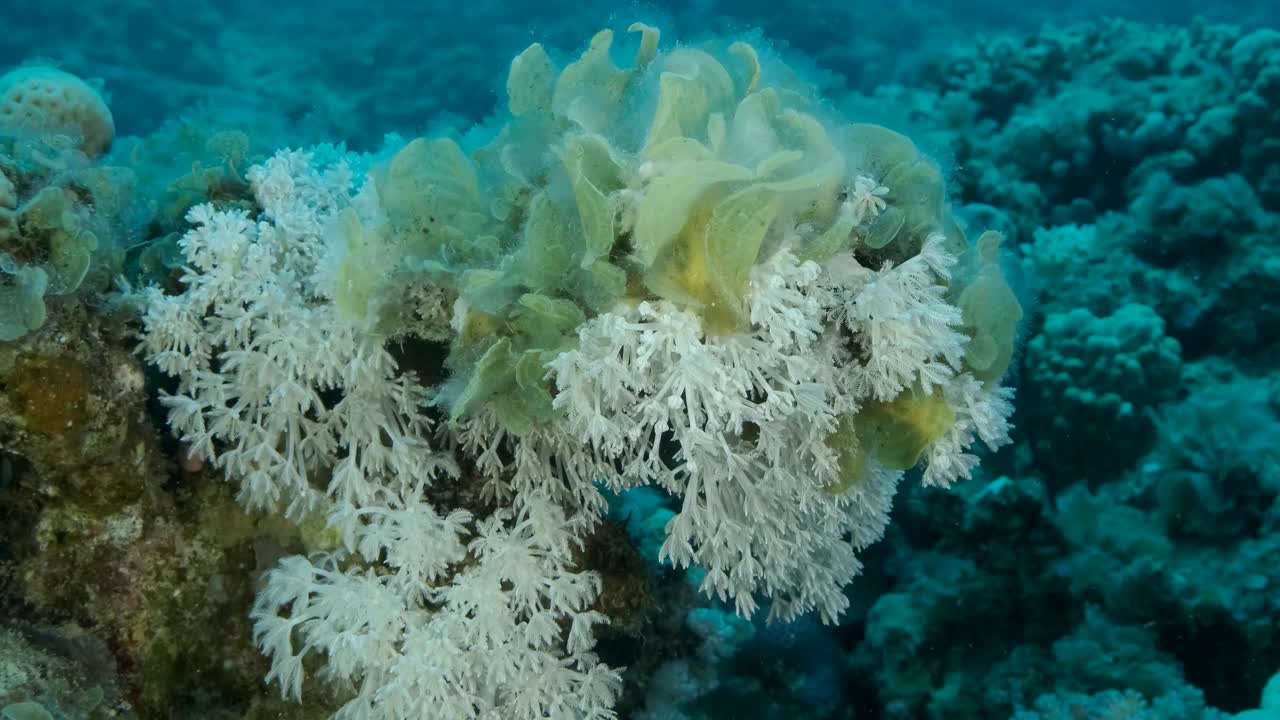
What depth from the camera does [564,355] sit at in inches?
86.0

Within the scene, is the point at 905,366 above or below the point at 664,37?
below

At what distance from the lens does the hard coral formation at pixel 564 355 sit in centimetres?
219

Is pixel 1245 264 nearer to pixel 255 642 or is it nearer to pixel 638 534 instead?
pixel 638 534

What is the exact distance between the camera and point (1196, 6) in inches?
703

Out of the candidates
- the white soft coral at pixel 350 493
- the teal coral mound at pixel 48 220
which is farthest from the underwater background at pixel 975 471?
the white soft coral at pixel 350 493

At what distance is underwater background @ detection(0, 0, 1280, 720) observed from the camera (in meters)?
2.58

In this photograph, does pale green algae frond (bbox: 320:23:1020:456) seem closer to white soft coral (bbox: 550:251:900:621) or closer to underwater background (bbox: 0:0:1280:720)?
white soft coral (bbox: 550:251:900:621)

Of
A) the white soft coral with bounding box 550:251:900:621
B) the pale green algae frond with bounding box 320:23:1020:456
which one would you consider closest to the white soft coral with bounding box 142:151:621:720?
the pale green algae frond with bounding box 320:23:1020:456

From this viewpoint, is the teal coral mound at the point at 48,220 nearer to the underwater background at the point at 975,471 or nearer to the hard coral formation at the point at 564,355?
the underwater background at the point at 975,471

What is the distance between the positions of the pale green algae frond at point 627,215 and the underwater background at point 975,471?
260mm

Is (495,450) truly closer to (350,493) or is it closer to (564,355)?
(350,493)

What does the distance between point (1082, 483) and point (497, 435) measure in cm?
462

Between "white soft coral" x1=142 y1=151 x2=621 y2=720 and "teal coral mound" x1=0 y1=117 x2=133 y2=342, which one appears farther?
"white soft coral" x1=142 y1=151 x2=621 y2=720

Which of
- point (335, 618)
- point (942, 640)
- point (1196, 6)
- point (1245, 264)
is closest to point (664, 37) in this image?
point (335, 618)
